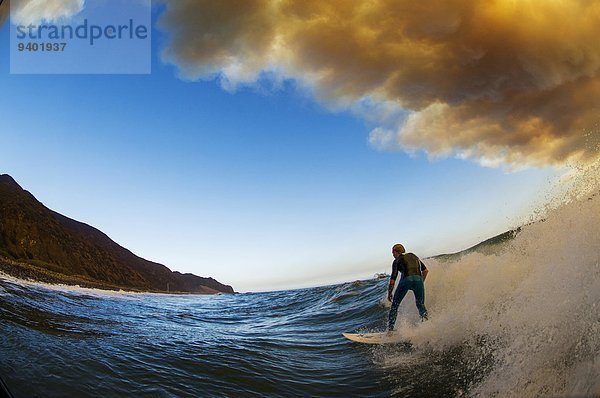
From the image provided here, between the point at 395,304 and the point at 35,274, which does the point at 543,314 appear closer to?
the point at 395,304

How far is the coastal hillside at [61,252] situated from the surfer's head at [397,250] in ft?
6.82

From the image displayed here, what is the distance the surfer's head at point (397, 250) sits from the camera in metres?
2.26

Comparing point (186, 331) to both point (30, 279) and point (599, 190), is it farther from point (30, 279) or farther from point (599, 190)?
point (599, 190)

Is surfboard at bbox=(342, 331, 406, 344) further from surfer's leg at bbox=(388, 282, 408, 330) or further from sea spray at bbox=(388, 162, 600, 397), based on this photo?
sea spray at bbox=(388, 162, 600, 397)

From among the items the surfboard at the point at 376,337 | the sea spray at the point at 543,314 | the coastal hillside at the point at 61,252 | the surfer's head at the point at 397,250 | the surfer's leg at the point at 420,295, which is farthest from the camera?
the surfer's leg at the point at 420,295

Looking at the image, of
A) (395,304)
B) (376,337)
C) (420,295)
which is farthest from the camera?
(395,304)

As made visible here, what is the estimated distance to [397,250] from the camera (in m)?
2.34

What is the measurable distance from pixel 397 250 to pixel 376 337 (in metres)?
3.23

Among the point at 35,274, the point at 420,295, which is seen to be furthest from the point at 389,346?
the point at 35,274

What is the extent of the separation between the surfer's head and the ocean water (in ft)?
3.22

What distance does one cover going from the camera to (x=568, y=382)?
4.84 feet

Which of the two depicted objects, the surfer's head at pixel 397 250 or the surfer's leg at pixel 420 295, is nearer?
the surfer's head at pixel 397 250

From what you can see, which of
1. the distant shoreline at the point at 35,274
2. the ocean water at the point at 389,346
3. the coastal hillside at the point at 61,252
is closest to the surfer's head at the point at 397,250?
the ocean water at the point at 389,346

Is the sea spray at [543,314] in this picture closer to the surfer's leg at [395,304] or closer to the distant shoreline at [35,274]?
the surfer's leg at [395,304]
